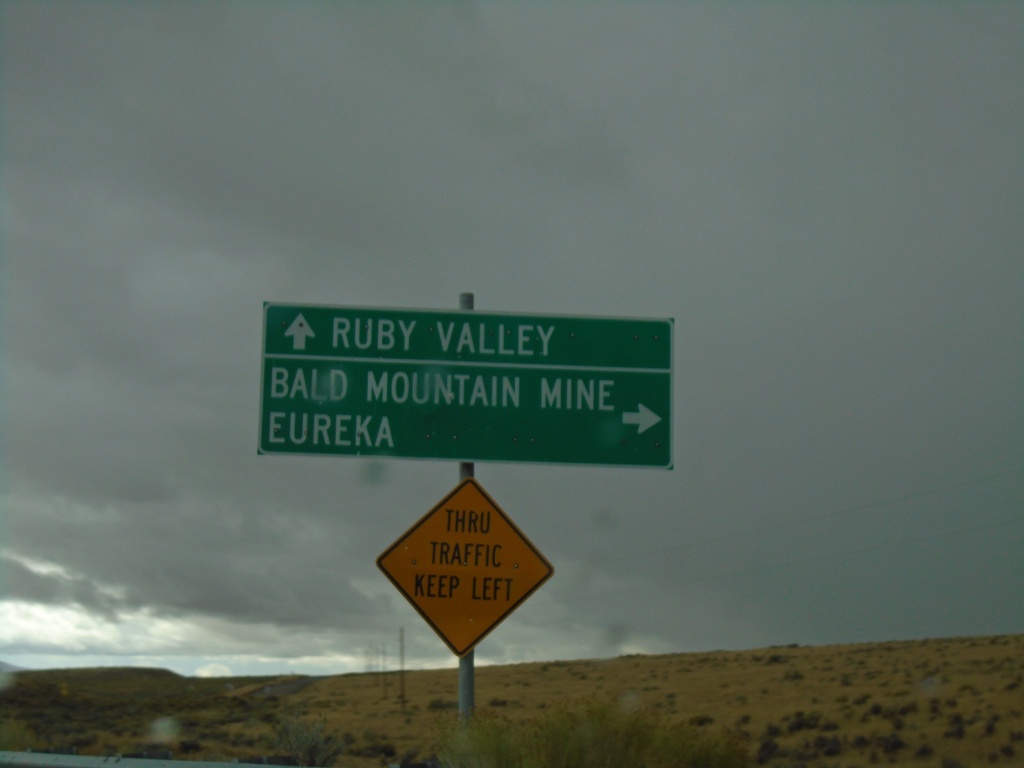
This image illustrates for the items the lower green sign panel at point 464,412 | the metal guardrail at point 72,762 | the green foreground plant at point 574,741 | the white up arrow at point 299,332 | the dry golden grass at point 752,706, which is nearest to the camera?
the metal guardrail at point 72,762

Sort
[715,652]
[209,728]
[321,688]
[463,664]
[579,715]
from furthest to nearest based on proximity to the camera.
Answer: [321,688], [715,652], [209,728], [579,715], [463,664]

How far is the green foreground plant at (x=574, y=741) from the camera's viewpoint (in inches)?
381

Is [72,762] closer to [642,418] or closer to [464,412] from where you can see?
[464,412]

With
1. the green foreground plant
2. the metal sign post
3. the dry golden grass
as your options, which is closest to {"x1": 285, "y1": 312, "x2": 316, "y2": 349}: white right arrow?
the metal sign post

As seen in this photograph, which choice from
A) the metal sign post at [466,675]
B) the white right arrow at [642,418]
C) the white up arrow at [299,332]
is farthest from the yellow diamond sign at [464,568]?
the white up arrow at [299,332]

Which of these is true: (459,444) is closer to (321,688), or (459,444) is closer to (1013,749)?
(1013,749)

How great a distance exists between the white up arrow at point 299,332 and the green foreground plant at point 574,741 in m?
3.59

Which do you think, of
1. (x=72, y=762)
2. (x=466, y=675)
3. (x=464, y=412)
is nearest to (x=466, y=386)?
(x=464, y=412)

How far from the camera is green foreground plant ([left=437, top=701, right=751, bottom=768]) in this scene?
31.7ft

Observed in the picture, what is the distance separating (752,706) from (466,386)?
37.9 metres

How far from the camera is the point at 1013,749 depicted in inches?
1131

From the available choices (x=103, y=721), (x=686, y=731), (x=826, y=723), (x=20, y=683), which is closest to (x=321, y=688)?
(x=20, y=683)

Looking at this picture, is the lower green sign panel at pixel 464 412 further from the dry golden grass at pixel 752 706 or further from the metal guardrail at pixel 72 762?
the dry golden grass at pixel 752 706

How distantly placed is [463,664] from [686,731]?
5415 millimetres
